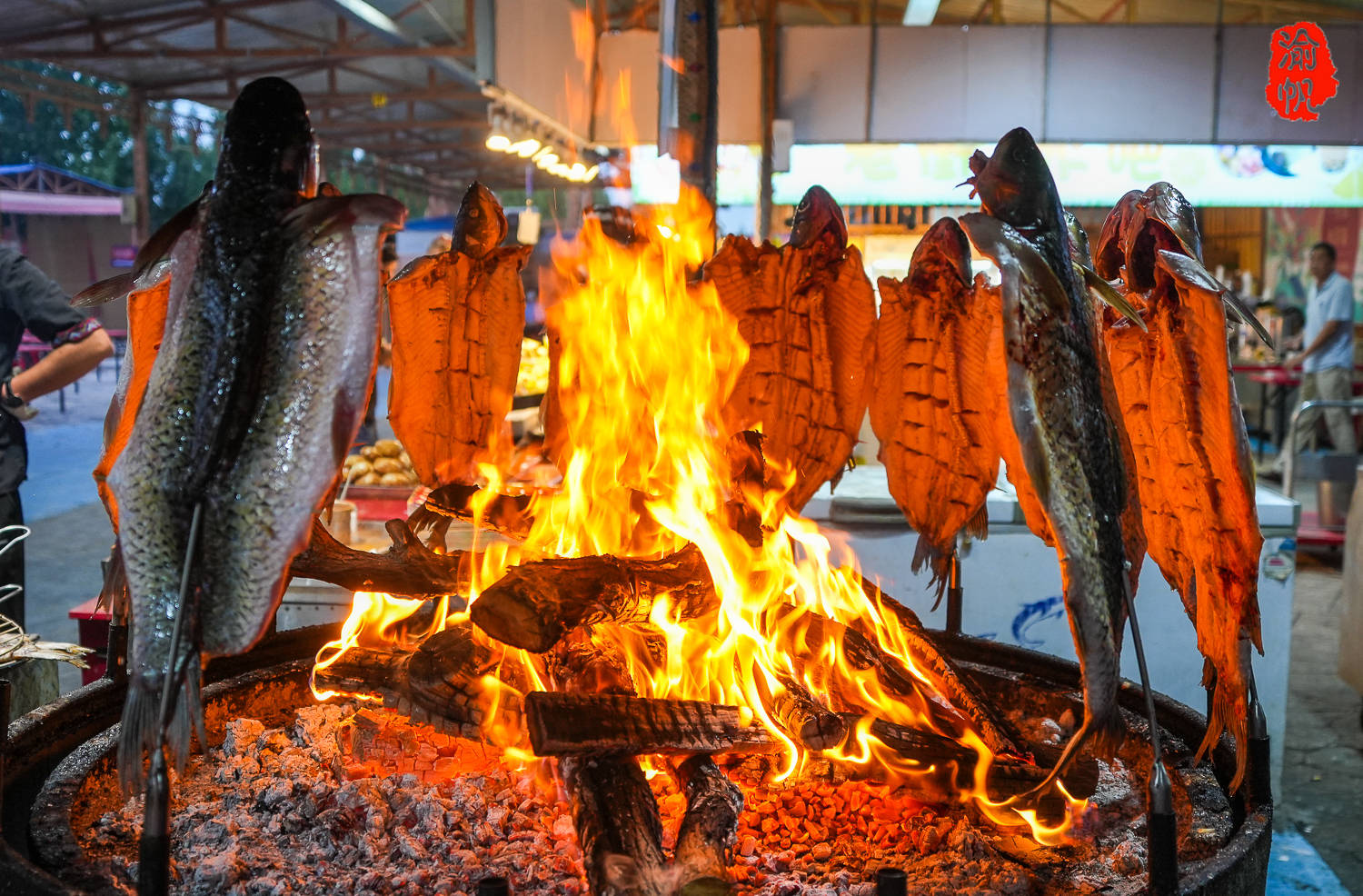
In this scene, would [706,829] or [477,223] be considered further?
[477,223]

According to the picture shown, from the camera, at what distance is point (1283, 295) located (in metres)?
16.5

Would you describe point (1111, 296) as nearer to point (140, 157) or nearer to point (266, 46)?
point (266, 46)

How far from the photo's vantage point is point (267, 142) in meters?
1.81

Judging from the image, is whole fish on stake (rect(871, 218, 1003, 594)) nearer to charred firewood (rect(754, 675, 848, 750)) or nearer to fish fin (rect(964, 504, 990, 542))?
fish fin (rect(964, 504, 990, 542))

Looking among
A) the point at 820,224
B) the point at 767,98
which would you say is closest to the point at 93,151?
the point at 767,98

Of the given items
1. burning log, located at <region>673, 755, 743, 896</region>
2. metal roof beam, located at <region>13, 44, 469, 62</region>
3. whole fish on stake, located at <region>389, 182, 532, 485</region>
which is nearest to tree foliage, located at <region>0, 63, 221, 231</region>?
metal roof beam, located at <region>13, 44, 469, 62</region>

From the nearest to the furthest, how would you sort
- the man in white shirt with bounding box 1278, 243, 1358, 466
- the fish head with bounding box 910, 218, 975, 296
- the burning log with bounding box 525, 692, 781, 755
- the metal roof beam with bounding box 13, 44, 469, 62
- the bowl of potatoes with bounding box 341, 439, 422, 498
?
the burning log with bounding box 525, 692, 781, 755, the fish head with bounding box 910, 218, 975, 296, the bowl of potatoes with bounding box 341, 439, 422, 498, the man in white shirt with bounding box 1278, 243, 1358, 466, the metal roof beam with bounding box 13, 44, 469, 62

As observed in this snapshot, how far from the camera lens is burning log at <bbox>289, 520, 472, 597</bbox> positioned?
8.49 feet

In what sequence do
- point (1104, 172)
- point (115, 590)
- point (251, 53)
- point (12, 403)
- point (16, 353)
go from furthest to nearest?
point (251, 53) < point (1104, 172) < point (16, 353) < point (12, 403) < point (115, 590)

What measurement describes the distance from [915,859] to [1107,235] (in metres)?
1.65

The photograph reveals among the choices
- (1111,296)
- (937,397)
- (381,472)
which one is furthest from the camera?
(381,472)

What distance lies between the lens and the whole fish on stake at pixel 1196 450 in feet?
6.88

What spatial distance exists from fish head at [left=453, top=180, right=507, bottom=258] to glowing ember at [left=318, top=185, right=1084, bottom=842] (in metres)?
0.39

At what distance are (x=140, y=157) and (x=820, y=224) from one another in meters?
13.9
